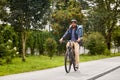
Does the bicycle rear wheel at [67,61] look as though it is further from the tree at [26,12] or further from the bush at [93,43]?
the bush at [93,43]

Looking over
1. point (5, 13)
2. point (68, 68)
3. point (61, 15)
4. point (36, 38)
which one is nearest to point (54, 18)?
point (61, 15)

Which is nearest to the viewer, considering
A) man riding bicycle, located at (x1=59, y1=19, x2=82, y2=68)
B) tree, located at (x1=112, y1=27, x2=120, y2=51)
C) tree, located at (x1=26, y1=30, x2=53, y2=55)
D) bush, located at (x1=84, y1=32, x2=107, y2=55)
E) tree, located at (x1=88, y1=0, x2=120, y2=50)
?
man riding bicycle, located at (x1=59, y1=19, x2=82, y2=68)

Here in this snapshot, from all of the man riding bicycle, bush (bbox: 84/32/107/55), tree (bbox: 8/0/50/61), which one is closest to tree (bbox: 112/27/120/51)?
bush (bbox: 84/32/107/55)

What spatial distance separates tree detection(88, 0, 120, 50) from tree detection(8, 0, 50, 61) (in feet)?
71.1

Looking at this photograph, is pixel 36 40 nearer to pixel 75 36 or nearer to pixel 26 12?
pixel 26 12

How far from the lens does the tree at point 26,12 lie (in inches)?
790

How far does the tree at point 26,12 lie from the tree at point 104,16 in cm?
2168

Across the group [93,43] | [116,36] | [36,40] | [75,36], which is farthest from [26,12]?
[116,36]

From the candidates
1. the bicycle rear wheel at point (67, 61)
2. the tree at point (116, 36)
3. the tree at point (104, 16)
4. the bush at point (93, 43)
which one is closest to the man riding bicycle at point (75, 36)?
the bicycle rear wheel at point (67, 61)

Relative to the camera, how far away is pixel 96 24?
43.6 meters

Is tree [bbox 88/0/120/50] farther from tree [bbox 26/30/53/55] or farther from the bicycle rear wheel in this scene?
the bicycle rear wheel

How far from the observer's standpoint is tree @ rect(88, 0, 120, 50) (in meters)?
42.3

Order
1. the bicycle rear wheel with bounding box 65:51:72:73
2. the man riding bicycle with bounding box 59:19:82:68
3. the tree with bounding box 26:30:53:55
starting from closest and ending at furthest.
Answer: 1. the bicycle rear wheel with bounding box 65:51:72:73
2. the man riding bicycle with bounding box 59:19:82:68
3. the tree with bounding box 26:30:53:55

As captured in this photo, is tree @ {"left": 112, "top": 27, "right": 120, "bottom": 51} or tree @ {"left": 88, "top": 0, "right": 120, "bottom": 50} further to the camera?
tree @ {"left": 112, "top": 27, "right": 120, "bottom": 51}
